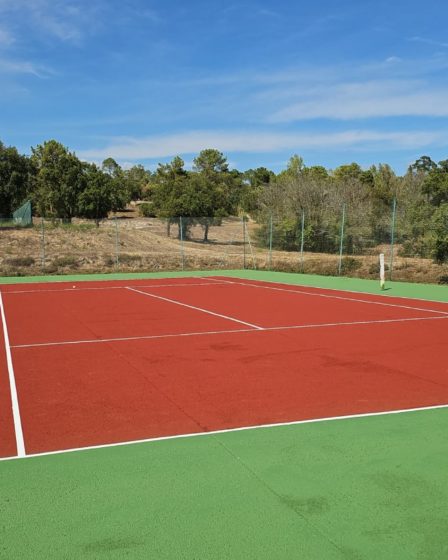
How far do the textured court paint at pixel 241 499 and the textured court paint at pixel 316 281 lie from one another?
13.1 metres

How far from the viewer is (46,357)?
9242 mm

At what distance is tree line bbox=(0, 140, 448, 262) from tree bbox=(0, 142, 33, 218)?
0.09 metres

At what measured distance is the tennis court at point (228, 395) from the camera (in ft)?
14.3

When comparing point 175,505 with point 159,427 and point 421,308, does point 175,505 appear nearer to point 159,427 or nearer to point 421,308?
point 159,427

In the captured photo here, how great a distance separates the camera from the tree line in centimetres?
2616

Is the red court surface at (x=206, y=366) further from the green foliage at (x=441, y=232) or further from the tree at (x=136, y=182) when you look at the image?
the tree at (x=136, y=182)

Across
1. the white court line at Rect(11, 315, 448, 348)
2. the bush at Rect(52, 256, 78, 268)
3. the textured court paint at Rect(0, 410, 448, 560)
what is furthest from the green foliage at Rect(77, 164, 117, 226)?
the textured court paint at Rect(0, 410, 448, 560)

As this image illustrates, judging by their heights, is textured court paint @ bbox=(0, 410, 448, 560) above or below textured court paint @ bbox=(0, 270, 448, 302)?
above

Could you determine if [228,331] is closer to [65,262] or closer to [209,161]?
[65,262]

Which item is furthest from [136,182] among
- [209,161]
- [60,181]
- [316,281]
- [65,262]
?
[316,281]

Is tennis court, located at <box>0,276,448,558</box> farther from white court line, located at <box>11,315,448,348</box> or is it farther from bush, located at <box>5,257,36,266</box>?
bush, located at <box>5,257,36,266</box>

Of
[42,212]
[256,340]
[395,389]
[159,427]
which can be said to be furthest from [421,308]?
[42,212]

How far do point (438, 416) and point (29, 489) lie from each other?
4007 millimetres

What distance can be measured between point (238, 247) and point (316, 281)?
50.8 feet
